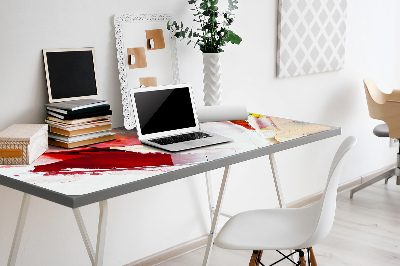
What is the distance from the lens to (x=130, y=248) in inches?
112

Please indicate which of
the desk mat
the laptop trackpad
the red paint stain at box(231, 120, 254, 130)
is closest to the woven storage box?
the desk mat

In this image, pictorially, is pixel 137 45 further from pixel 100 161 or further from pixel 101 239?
pixel 101 239

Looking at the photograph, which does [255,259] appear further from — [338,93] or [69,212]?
[338,93]

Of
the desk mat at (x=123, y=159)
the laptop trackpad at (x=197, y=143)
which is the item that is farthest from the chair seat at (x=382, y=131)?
the laptop trackpad at (x=197, y=143)

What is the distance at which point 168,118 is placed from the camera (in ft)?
7.80

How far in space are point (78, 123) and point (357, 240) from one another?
1.85m

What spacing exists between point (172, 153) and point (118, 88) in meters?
0.66

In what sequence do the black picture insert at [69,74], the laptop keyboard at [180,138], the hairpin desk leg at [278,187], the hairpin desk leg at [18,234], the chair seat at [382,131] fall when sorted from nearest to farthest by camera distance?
the hairpin desk leg at [18,234]
the laptop keyboard at [180,138]
the black picture insert at [69,74]
the hairpin desk leg at [278,187]
the chair seat at [382,131]

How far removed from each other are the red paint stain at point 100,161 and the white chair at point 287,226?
1.16ft

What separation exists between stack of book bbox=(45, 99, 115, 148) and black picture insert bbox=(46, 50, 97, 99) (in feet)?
0.32

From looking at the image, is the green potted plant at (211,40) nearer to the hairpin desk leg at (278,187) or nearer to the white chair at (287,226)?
the hairpin desk leg at (278,187)

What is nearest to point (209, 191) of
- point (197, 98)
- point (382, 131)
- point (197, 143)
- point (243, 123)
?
point (197, 98)

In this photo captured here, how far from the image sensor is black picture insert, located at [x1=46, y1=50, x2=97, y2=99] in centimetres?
237

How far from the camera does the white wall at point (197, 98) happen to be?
2342mm
